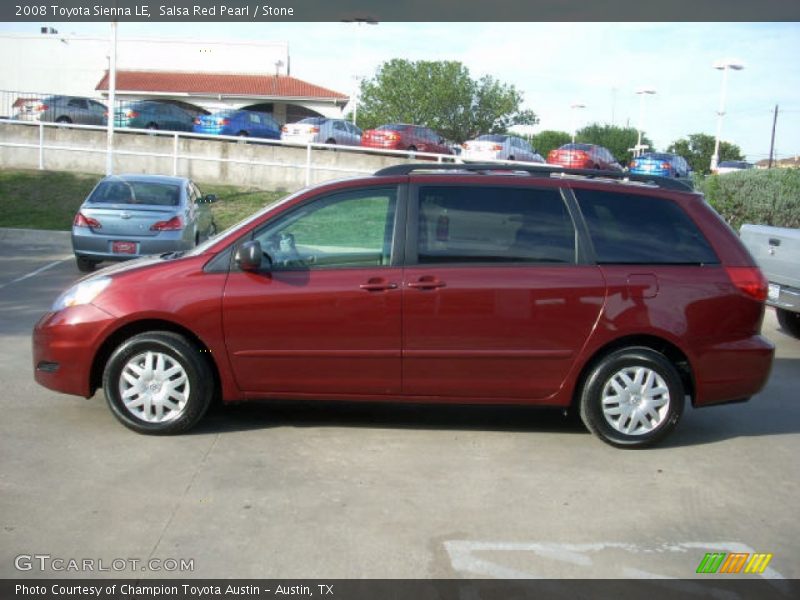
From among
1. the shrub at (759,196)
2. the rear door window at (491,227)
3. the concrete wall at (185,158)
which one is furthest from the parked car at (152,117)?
the rear door window at (491,227)

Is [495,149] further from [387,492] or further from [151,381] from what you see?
[387,492]

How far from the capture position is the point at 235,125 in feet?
105

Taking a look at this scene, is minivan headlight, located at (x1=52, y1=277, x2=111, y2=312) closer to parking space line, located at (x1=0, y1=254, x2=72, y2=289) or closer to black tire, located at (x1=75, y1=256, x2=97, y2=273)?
parking space line, located at (x1=0, y1=254, x2=72, y2=289)

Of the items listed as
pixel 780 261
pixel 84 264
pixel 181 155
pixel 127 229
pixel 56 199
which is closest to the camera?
pixel 780 261

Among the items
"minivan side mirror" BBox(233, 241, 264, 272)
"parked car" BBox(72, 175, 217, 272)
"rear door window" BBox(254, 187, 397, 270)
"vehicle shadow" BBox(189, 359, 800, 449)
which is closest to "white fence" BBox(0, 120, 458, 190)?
"parked car" BBox(72, 175, 217, 272)

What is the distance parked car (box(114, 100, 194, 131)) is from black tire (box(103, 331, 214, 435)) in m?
27.3

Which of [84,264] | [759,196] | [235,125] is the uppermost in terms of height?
[235,125]

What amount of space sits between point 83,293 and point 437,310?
7.67 feet

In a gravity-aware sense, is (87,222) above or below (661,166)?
below

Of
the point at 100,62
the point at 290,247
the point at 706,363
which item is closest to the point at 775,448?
the point at 706,363

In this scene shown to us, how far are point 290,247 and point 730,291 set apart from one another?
2.94 metres

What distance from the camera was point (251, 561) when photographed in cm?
402

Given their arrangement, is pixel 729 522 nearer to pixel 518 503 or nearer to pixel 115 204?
pixel 518 503

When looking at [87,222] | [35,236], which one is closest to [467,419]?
[87,222]
